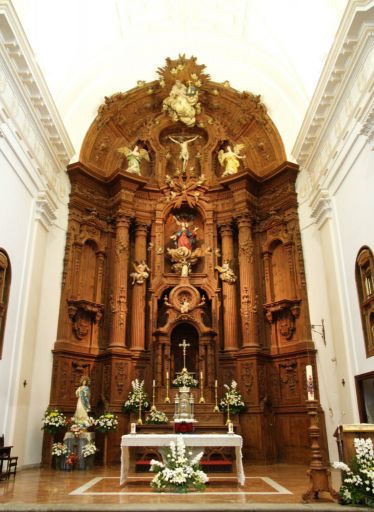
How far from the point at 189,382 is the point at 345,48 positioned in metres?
9.95

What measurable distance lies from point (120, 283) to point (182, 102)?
721cm

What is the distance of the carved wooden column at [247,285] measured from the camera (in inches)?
581

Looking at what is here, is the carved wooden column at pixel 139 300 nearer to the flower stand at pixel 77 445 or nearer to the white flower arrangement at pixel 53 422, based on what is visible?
the white flower arrangement at pixel 53 422

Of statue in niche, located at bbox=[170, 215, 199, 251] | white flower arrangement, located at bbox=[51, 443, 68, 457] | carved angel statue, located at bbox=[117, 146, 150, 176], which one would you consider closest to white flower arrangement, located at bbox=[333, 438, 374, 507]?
white flower arrangement, located at bbox=[51, 443, 68, 457]

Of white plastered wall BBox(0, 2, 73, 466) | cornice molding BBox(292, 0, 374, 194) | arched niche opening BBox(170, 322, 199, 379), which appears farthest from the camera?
arched niche opening BBox(170, 322, 199, 379)

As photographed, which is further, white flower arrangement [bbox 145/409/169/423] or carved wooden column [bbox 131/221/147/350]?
carved wooden column [bbox 131/221/147/350]

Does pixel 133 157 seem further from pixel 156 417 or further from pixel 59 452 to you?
pixel 59 452

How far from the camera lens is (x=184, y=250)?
1605 centimetres

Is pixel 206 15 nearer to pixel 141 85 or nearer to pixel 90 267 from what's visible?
pixel 141 85

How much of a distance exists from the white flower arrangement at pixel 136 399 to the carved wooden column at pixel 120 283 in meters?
1.38

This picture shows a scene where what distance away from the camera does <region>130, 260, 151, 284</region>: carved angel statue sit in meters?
15.6

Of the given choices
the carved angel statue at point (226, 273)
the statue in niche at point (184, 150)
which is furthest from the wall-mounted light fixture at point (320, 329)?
the statue in niche at point (184, 150)

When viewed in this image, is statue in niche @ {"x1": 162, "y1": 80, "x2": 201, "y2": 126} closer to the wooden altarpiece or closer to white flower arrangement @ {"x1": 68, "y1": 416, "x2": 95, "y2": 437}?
the wooden altarpiece

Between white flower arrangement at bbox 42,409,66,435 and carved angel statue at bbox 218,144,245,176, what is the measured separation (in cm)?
984
